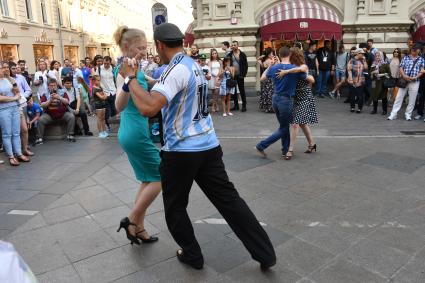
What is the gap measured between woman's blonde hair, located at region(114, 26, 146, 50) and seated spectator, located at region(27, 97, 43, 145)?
565 centimetres

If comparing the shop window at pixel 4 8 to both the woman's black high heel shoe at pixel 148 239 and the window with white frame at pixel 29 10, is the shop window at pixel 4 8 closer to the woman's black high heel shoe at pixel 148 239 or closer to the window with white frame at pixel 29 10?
the window with white frame at pixel 29 10

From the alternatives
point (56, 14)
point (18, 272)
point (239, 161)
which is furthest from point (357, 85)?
point (56, 14)

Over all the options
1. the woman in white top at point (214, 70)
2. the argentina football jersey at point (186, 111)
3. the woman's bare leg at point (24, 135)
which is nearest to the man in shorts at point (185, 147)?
the argentina football jersey at point (186, 111)

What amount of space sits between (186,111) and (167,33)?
1.92 ft

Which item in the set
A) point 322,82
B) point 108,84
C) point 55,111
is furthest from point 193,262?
point 322,82

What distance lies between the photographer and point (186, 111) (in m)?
2.84

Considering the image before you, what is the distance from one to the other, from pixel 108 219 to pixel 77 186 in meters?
1.41

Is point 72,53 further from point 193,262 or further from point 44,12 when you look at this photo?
point 193,262

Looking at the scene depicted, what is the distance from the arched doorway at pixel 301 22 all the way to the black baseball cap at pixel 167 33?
11504mm

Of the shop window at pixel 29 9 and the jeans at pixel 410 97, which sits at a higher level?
the shop window at pixel 29 9

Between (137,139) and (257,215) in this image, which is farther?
(257,215)

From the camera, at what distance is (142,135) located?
11.0ft

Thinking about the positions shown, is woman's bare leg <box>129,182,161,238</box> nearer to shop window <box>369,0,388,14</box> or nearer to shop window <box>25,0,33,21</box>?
shop window <box>369,0,388,14</box>

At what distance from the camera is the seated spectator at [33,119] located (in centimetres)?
813
